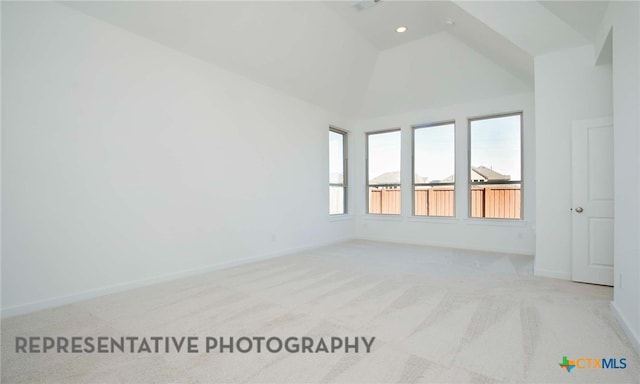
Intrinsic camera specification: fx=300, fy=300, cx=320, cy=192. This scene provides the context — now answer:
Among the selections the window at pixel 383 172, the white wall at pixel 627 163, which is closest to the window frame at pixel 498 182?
the window at pixel 383 172

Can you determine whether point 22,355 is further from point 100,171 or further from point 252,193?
point 252,193

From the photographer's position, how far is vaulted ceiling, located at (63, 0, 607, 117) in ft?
11.1

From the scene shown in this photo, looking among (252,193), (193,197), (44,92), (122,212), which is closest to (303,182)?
(252,193)

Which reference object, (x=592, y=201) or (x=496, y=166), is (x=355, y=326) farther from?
(x=496, y=166)

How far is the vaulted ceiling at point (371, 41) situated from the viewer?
11.1 feet

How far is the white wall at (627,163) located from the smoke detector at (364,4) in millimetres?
2595

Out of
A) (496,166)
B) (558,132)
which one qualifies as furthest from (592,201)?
(496,166)

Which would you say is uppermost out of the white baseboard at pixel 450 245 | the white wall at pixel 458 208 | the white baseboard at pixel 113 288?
the white wall at pixel 458 208

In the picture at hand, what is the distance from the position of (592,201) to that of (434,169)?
2.91m

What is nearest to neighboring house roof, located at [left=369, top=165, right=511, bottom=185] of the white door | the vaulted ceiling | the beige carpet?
the vaulted ceiling

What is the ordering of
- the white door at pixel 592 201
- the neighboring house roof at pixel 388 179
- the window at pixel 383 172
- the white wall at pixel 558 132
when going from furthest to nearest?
the window at pixel 383 172, the neighboring house roof at pixel 388 179, the white wall at pixel 558 132, the white door at pixel 592 201

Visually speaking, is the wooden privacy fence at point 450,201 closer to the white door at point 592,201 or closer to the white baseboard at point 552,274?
the white baseboard at point 552,274

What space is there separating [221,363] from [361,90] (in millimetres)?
5638

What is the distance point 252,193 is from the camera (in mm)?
4660
